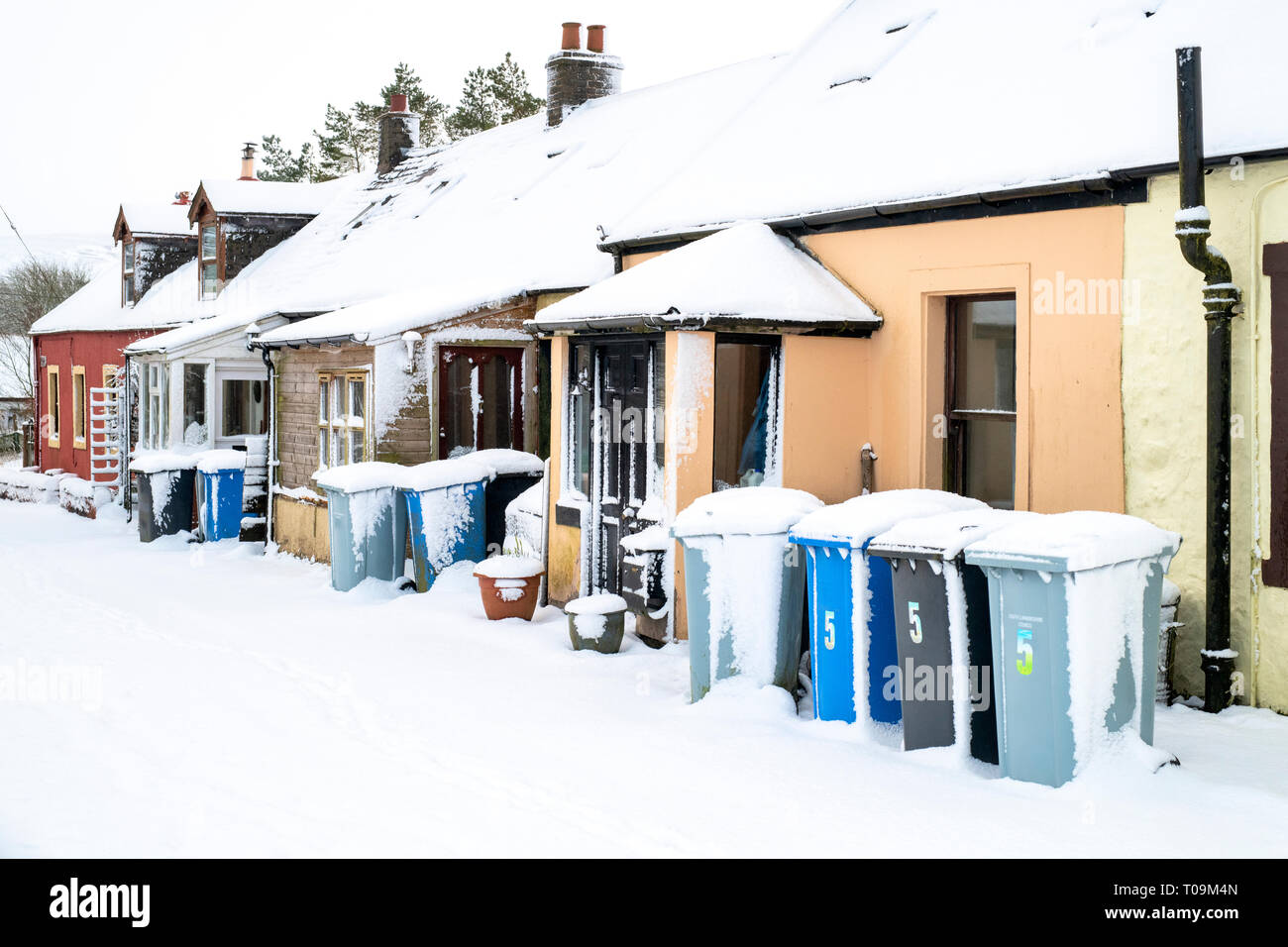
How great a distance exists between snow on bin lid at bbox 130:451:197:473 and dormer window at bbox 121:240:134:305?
8.02 meters

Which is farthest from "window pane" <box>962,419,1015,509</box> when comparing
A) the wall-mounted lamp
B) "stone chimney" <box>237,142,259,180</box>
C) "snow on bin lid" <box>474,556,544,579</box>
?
"stone chimney" <box>237,142,259,180</box>

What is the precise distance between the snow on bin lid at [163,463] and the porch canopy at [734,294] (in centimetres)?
837

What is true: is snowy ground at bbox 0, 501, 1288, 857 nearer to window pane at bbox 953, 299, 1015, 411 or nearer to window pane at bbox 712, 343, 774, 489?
window pane at bbox 712, 343, 774, 489

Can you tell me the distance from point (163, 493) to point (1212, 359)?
43.4 feet

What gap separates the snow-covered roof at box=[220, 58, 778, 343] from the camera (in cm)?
1323

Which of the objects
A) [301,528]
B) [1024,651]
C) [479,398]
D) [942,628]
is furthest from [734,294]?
[301,528]

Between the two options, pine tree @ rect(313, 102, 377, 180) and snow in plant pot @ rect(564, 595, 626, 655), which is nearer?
snow in plant pot @ rect(564, 595, 626, 655)

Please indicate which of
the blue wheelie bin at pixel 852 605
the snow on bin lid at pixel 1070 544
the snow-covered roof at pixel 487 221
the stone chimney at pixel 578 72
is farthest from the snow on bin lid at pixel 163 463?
the snow on bin lid at pixel 1070 544

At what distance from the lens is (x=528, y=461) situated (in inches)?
472

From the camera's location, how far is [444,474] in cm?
1140

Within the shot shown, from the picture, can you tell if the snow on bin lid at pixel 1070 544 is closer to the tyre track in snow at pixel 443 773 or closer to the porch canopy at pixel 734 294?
the tyre track in snow at pixel 443 773

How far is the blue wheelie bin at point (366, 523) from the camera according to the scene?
1166 centimetres
